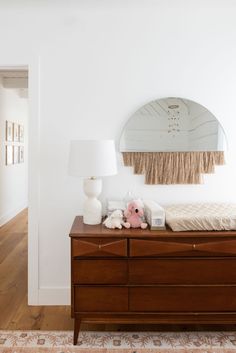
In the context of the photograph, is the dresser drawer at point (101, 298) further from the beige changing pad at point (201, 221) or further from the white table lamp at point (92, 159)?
the white table lamp at point (92, 159)

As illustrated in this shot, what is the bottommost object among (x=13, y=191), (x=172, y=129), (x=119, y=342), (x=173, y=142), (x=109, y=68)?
(x=119, y=342)

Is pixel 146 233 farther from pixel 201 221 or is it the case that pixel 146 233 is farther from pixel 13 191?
pixel 13 191

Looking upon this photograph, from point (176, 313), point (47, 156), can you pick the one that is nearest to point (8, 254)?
point (47, 156)

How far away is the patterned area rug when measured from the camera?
6.45 feet

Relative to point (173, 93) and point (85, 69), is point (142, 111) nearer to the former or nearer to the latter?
point (173, 93)

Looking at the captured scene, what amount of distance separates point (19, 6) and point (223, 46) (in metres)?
1.70

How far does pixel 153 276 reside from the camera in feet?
6.47

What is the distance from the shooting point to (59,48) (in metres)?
2.43

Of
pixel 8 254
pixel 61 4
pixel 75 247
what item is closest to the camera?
pixel 75 247

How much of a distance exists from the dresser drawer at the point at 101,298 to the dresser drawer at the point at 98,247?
24 cm

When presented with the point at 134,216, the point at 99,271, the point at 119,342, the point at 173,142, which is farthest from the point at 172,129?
the point at 119,342

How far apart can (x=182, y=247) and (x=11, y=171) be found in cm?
454

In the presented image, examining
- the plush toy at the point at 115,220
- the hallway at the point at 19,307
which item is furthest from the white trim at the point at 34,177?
the plush toy at the point at 115,220

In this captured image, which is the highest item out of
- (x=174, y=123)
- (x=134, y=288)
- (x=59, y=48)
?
(x=59, y=48)
